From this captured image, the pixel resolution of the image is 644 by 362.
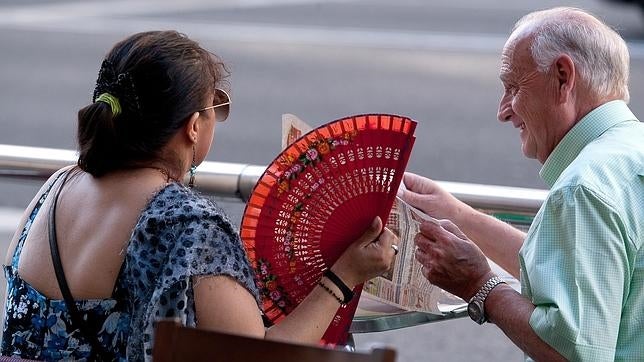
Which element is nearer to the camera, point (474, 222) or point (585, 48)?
point (585, 48)

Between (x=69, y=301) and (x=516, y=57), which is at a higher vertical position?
(x=516, y=57)

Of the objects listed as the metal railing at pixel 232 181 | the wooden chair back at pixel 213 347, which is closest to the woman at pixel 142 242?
the wooden chair back at pixel 213 347

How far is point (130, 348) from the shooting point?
8.16 feet

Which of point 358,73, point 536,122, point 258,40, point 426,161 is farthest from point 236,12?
point 536,122

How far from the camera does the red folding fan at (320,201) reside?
2.66 m

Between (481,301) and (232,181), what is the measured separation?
1063 millimetres

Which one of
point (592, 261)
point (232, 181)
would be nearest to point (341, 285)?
point (592, 261)

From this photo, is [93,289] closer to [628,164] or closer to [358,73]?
[628,164]

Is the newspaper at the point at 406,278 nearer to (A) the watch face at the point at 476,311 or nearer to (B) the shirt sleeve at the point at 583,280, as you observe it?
(A) the watch face at the point at 476,311

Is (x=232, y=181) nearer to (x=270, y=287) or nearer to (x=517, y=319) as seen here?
(x=270, y=287)

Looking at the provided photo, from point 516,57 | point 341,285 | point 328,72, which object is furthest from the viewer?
point 328,72

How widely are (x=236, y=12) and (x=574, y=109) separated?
12346 millimetres

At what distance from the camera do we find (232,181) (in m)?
3.58

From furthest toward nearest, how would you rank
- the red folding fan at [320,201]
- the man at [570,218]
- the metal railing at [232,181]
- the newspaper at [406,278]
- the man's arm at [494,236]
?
→ the metal railing at [232,181] < the man's arm at [494,236] < the newspaper at [406,278] < the red folding fan at [320,201] < the man at [570,218]
